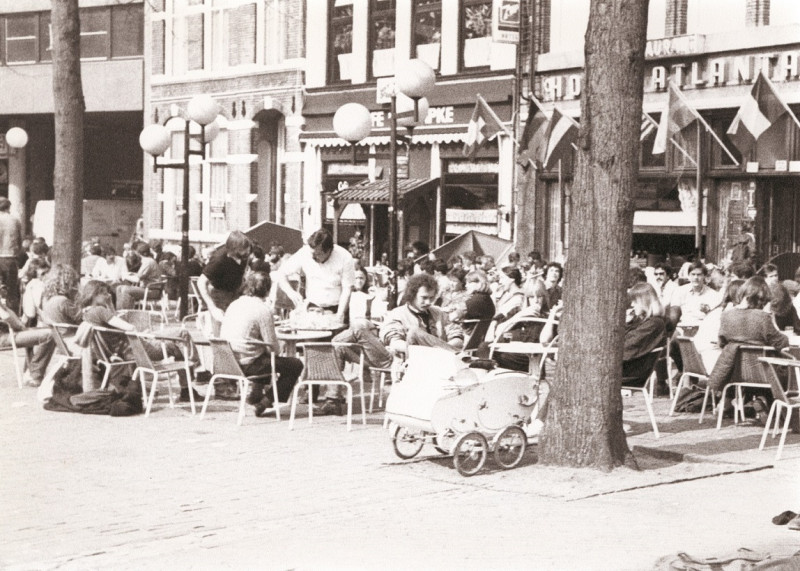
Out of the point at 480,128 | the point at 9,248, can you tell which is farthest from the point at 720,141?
the point at 9,248

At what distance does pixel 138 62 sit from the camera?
37219mm

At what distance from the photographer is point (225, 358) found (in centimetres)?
1191

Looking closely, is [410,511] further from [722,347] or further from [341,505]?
[722,347]

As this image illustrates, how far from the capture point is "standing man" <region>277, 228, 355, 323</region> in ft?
42.7

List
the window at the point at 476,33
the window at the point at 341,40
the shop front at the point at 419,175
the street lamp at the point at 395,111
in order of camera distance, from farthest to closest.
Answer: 1. the window at the point at 341,40
2. the window at the point at 476,33
3. the shop front at the point at 419,175
4. the street lamp at the point at 395,111

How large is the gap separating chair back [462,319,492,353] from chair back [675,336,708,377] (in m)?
1.98

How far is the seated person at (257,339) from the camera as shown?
12.0m

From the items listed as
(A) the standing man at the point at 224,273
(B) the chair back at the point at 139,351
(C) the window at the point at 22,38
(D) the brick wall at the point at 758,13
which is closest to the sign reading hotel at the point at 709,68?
(D) the brick wall at the point at 758,13

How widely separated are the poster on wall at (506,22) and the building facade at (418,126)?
0.34 m

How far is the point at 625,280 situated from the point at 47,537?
4.30 metres

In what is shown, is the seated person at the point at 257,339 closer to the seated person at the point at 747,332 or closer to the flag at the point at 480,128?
the seated person at the point at 747,332

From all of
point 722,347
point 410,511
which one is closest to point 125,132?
point 722,347

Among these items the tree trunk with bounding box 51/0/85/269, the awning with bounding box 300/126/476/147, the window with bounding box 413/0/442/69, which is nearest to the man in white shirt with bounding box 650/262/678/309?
the tree trunk with bounding box 51/0/85/269

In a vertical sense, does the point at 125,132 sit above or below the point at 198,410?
above
